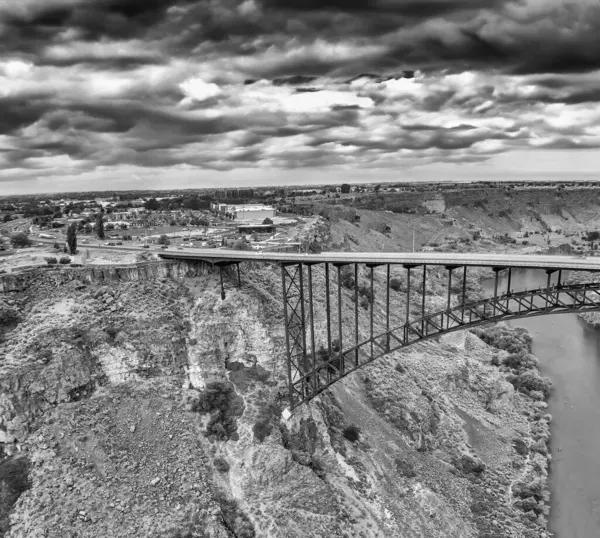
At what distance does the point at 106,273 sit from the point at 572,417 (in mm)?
37813

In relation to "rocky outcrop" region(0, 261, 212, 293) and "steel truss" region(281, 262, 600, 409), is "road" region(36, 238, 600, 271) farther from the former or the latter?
"rocky outcrop" region(0, 261, 212, 293)

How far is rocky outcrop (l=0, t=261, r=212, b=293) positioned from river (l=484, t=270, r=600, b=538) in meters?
28.1

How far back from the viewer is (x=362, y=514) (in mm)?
26172

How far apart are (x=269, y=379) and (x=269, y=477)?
20.4ft

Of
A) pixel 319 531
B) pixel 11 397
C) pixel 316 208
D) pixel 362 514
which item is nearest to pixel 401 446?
pixel 362 514

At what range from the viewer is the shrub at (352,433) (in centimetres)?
3067

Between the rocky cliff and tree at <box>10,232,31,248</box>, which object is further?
tree at <box>10,232,31,248</box>

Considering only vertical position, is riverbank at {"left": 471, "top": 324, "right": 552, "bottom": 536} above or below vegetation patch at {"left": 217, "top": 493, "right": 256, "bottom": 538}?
below

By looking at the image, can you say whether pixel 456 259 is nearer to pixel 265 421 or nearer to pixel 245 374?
pixel 265 421

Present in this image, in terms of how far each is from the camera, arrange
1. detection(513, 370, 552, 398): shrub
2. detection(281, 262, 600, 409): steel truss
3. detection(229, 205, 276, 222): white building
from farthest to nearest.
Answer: detection(229, 205, 276, 222): white building < detection(513, 370, 552, 398): shrub < detection(281, 262, 600, 409): steel truss

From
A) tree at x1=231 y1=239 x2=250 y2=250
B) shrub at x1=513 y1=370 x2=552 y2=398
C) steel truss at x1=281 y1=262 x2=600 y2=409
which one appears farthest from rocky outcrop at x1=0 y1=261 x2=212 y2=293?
Result: shrub at x1=513 y1=370 x2=552 y2=398

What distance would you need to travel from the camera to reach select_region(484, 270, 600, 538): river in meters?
30.8

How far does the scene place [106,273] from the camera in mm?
33969

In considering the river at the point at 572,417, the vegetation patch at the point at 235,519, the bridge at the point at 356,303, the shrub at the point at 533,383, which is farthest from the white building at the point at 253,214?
the vegetation patch at the point at 235,519
